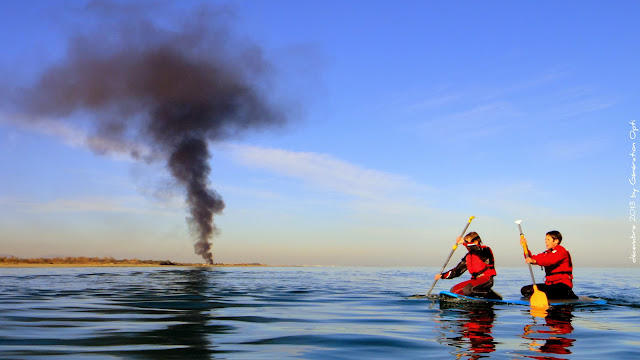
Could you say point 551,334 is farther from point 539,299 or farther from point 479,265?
point 479,265

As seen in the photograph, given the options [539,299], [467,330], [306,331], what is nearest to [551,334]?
[467,330]

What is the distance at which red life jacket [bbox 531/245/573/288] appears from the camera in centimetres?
1905

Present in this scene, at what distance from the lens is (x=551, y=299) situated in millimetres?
19109

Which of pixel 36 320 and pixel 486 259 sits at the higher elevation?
pixel 486 259

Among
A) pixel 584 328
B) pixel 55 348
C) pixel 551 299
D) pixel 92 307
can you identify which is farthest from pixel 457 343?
pixel 92 307

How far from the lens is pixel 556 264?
19.4 m

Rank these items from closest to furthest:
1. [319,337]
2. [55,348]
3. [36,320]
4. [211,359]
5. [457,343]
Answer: [211,359] < [55,348] < [457,343] < [319,337] < [36,320]

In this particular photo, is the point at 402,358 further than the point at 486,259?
No

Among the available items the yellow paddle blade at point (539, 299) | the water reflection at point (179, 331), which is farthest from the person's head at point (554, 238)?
the water reflection at point (179, 331)

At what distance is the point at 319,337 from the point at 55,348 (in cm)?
515

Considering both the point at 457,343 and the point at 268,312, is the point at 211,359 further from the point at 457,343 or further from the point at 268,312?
the point at 268,312

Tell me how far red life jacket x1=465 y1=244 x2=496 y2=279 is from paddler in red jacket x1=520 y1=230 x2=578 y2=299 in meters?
1.24

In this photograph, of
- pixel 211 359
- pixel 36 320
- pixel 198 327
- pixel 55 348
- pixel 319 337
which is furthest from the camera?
pixel 36 320

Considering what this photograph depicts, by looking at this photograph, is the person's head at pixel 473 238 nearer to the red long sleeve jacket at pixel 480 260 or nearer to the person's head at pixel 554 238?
the red long sleeve jacket at pixel 480 260
